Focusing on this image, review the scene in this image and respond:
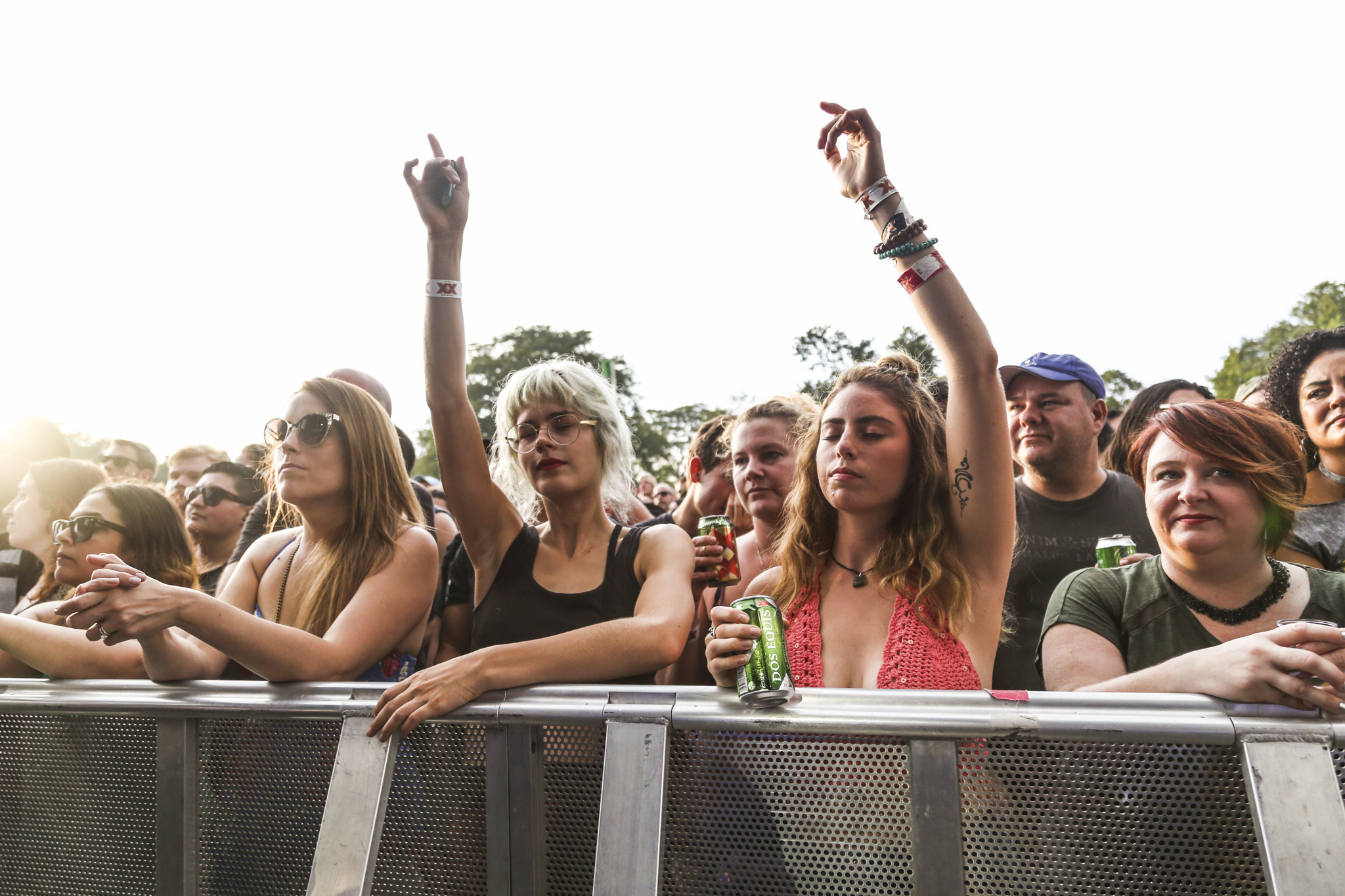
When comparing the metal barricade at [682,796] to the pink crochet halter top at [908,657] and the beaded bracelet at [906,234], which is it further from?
the beaded bracelet at [906,234]

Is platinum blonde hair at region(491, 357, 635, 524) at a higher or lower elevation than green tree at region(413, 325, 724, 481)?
lower

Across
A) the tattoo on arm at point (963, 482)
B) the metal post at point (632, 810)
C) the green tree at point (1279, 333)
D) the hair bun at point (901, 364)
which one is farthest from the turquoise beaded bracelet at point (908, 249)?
the green tree at point (1279, 333)

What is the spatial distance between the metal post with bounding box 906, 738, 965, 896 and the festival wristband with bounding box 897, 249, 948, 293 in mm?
1229

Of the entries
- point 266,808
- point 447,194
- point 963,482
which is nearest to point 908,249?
point 963,482

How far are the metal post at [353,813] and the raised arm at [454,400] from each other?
0.91 metres

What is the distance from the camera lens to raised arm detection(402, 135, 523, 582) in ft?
9.16

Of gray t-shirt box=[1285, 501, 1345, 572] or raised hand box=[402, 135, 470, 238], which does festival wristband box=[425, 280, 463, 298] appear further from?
gray t-shirt box=[1285, 501, 1345, 572]

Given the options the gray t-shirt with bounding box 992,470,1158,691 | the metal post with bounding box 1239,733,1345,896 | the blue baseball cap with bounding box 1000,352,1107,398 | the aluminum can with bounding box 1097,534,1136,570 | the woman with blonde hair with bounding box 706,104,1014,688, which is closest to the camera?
the metal post with bounding box 1239,733,1345,896

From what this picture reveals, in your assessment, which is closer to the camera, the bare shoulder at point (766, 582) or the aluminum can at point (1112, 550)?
the bare shoulder at point (766, 582)

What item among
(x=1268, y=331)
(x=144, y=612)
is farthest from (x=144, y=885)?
(x=1268, y=331)

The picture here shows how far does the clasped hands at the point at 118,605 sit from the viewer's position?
2117 millimetres

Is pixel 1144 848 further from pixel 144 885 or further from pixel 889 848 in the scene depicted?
pixel 144 885

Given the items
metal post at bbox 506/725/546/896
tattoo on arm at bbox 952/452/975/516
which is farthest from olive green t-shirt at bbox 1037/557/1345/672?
metal post at bbox 506/725/546/896

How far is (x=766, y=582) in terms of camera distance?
2588 mm
